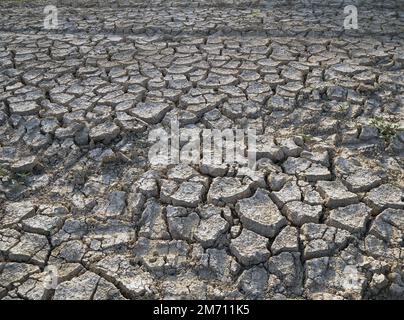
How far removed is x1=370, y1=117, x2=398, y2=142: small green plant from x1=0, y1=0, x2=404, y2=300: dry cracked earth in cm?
1

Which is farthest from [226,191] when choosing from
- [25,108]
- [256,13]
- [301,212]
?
[256,13]

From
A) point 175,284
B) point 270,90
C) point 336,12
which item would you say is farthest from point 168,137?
point 336,12

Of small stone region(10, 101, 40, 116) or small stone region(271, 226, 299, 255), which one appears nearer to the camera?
small stone region(271, 226, 299, 255)

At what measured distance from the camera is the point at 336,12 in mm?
5457

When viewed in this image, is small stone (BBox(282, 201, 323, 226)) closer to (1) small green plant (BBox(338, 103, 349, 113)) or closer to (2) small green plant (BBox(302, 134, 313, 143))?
(2) small green plant (BBox(302, 134, 313, 143))

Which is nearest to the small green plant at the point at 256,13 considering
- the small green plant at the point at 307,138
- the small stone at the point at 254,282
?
the small green plant at the point at 307,138

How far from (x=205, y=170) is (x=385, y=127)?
4.50ft

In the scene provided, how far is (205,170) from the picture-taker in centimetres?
290

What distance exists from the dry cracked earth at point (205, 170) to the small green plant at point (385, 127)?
12 mm

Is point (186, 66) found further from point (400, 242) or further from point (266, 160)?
point (400, 242)

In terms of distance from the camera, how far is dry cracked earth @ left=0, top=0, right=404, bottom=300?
230cm

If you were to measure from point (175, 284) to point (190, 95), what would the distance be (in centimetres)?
183

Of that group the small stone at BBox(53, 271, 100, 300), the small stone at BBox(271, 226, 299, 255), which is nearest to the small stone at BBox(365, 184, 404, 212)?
the small stone at BBox(271, 226, 299, 255)

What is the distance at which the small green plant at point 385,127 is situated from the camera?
10.3 ft
